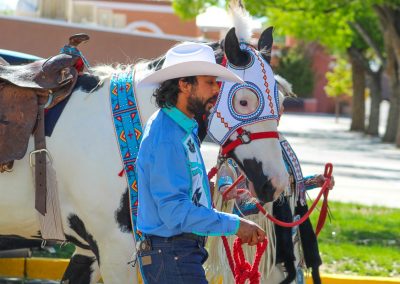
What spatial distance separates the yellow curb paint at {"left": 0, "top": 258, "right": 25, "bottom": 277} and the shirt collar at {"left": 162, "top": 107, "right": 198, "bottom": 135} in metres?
4.26

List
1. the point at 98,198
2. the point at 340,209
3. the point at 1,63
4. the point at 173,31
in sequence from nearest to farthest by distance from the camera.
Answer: the point at 98,198
the point at 1,63
the point at 340,209
the point at 173,31

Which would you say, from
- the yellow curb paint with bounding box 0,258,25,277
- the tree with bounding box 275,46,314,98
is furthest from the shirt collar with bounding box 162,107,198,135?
the tree with bounding box 275,46,314,98

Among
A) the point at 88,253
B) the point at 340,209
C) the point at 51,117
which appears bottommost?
the point at 340,209

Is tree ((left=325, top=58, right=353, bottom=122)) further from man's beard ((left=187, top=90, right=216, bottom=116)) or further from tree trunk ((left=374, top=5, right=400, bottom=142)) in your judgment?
man's beard ((left=187, top=90, right=216, bottom=116))

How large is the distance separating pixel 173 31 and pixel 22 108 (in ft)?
105

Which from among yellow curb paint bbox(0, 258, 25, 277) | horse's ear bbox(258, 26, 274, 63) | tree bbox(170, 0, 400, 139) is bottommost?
yellow curb paint bbox(0, 258, 25, 277)

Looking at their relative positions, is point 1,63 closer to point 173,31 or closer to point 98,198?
point 98,198

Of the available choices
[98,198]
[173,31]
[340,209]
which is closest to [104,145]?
[98,198]

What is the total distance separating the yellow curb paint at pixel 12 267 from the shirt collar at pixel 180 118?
426 centimetres

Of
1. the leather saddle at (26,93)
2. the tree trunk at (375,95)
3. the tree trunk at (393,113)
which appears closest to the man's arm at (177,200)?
the leather saddle at (26,93)

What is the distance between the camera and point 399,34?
24438mm

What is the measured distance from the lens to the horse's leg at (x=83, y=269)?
487 cm

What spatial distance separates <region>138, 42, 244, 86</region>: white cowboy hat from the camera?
3.46 m

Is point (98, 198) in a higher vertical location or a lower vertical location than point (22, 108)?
lower
